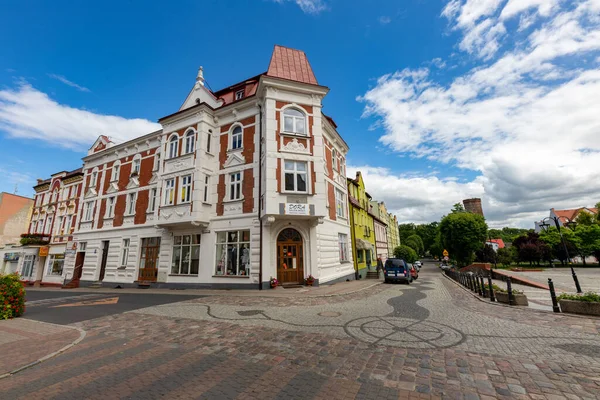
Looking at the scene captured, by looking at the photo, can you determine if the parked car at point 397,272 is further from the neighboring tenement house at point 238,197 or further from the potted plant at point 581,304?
Answer: the potted plant at point 581,304

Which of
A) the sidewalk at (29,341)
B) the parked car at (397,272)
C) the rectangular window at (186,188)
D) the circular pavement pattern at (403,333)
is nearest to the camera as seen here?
the sidewalk at (29,341)

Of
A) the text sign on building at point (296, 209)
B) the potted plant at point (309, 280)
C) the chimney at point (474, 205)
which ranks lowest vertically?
the potted plant at point (309, 280)

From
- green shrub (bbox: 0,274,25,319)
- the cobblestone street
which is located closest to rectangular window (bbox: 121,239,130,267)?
green shrub (bbox: 0,274,25,319)

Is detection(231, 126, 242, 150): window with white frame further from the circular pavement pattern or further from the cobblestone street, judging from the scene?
the circular pavement pattern

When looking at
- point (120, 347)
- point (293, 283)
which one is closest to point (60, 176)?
point (293, 283)

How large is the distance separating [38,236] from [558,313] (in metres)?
41.2

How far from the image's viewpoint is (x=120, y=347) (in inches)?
220

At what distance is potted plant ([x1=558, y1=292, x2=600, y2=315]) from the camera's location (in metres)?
7.57

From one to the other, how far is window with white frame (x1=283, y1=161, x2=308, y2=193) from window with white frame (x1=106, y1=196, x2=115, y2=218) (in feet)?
56.9

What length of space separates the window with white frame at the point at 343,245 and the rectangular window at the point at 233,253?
741 centimetres

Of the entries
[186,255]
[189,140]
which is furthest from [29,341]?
[189,140]

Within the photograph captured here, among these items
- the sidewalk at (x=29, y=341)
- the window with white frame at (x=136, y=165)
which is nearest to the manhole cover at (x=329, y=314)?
the sidewalk at (x=29, y=341)

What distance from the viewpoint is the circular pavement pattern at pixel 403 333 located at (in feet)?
18.2

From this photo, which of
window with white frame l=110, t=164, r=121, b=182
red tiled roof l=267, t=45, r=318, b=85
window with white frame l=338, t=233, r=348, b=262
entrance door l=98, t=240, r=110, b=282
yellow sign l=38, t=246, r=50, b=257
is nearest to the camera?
red tiled roof l=267, t=45, r=318, b=85
